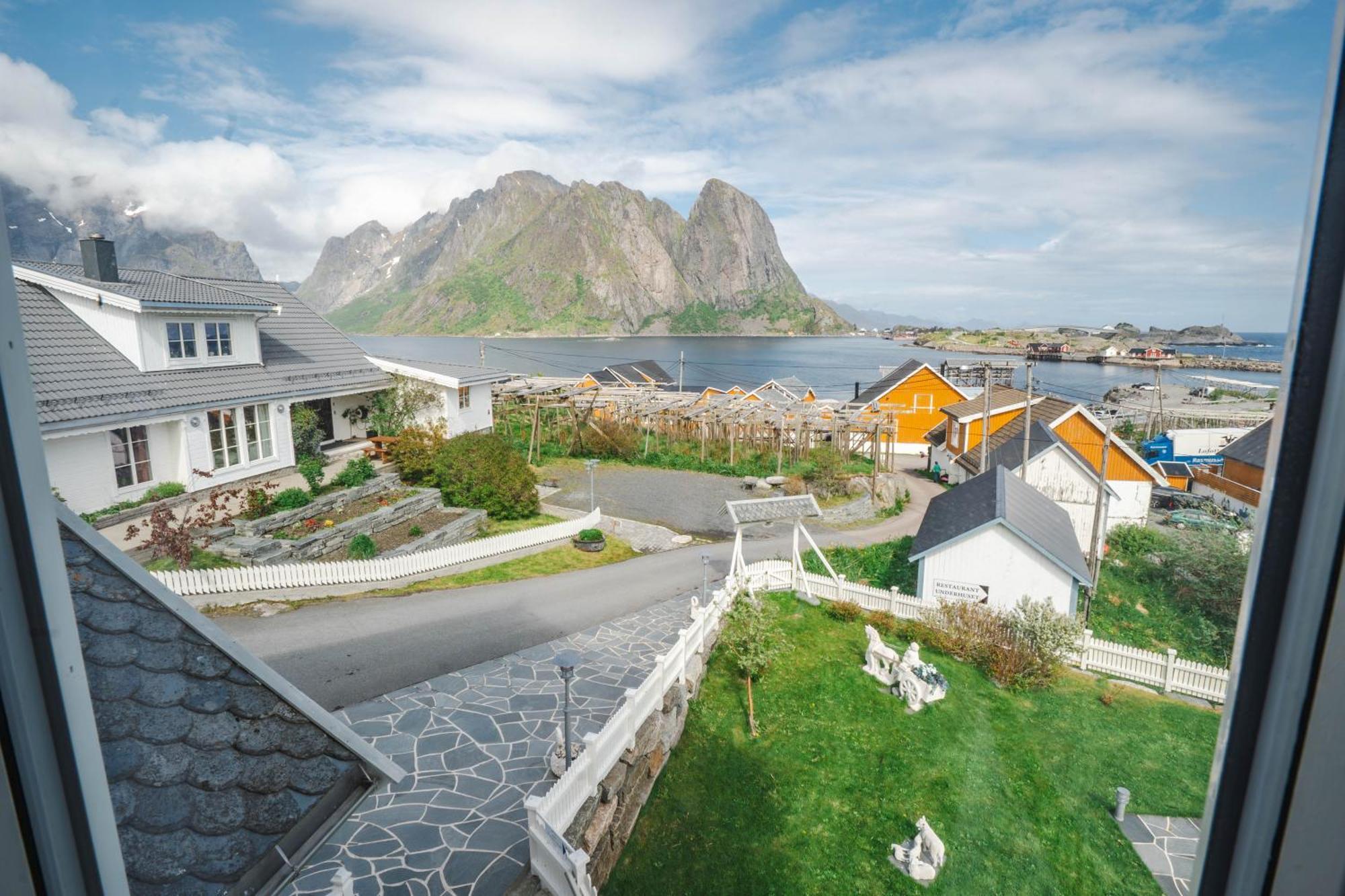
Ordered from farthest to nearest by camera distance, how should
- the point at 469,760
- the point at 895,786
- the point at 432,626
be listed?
the point at 432,626 → the point at 895,786 → the point at 469,760

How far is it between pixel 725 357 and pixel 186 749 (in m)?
119

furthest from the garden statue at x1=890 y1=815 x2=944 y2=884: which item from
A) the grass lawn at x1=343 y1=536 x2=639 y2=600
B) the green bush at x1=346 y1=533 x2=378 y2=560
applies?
the green bush at x1=346 y1=533 x2=378 y2=560

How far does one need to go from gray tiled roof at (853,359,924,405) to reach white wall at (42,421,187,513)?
2389 centimetres

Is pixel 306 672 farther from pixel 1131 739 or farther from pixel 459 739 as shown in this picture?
pixel 1131 739

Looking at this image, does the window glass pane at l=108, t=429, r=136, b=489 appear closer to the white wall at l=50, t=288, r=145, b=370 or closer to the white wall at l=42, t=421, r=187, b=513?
the white wall at l=42, t=421, r=187, b=513

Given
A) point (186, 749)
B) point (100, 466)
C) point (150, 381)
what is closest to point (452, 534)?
point (100, 466)

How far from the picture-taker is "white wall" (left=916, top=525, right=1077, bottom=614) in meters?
12.1

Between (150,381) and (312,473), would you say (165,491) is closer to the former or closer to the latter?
(150,381)

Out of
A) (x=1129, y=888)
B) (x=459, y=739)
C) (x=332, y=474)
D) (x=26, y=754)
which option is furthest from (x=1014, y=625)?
(x=332, y=474)

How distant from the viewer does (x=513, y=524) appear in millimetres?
16609

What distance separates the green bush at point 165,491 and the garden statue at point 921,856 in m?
14.6

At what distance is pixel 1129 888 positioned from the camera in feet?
20.9

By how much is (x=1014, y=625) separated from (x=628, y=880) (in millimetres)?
7883

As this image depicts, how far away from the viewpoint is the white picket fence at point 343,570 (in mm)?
11031
